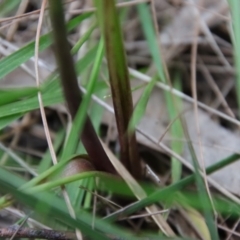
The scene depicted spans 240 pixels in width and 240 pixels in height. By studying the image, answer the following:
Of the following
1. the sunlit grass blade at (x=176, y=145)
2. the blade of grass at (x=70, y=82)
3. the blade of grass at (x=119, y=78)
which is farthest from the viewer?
the sunlit grass blade at (x=176, y=145)

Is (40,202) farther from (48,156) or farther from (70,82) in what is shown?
(48,156)

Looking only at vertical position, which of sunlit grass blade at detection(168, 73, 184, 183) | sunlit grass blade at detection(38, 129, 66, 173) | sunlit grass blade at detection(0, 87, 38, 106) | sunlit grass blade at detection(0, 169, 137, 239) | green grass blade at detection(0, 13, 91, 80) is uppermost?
green grass blade at detection(0, 13, 91, 80)

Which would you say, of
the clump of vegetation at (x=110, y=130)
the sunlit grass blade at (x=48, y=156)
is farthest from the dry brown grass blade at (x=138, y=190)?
Answer: the sunlit grass blade at (x=48, y=156)

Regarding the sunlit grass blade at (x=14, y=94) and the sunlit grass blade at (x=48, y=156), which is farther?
the sunlit grass blade at (x=48, y=156)

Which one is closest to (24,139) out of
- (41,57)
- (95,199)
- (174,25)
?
(41,57)

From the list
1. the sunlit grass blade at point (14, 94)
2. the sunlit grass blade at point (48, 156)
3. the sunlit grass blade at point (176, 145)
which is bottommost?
the sunlit grass blade at point (176, 145)

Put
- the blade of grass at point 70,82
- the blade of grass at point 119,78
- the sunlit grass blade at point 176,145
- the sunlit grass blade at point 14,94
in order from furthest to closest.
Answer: the sunlit grass blade at point 176,145, the sunlit grass blade at point 14,94, the blade of grass at point 119,78, the blade of grass at point 70,82

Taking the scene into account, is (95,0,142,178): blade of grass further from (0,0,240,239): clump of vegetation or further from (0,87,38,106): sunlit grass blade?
(0,87,38,106): sunlit grass blade

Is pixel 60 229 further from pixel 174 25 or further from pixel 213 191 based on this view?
pixel 174 25

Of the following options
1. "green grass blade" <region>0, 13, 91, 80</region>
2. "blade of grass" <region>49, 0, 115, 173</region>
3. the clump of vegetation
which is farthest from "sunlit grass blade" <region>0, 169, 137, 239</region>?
"green grass blade" <region>0, 13, 91, 80</region>

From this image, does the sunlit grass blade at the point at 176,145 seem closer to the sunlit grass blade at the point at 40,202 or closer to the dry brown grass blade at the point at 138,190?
the dry brown grass blade at the point at 138,190

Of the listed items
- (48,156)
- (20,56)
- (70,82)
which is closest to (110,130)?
(48,156)
